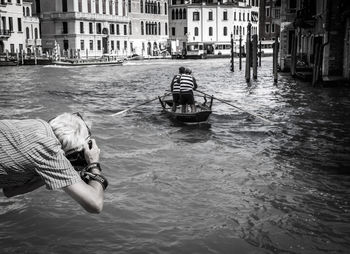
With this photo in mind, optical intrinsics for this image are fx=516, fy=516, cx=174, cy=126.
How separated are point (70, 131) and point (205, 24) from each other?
76.3 m

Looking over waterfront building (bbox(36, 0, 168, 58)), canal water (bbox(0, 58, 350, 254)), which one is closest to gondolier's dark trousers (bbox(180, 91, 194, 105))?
canal water (bbox(0, 58, 350, 254))

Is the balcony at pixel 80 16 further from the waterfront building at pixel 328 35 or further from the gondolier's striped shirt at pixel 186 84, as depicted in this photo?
the gondolier's striped shirt at pixel 186 84

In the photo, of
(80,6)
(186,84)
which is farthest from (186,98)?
(80,6)

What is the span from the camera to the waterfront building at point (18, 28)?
54.6m

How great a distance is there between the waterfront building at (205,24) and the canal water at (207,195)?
62868 mm

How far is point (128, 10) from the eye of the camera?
7275 cm

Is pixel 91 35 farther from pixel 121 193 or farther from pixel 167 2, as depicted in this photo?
pixel 121 193

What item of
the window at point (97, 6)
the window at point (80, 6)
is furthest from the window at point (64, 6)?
the window at point (97, 6)

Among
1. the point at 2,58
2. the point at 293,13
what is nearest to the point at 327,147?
the point at 293,13

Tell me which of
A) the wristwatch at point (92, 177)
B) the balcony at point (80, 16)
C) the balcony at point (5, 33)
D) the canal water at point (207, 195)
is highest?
the balcony at point (80, 16)

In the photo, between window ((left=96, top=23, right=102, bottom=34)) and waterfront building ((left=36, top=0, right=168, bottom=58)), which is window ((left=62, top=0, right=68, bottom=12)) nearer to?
waterfront building ((left=36, top=0, right=168, bottom=58))

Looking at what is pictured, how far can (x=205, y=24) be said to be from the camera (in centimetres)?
7731

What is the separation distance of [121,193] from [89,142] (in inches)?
193

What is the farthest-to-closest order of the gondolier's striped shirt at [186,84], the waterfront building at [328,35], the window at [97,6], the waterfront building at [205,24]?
the waterfront building at [205,24], the window at [97,6], the waterfront building at [328,35], the gondolier's striped shirt at [186,84]
